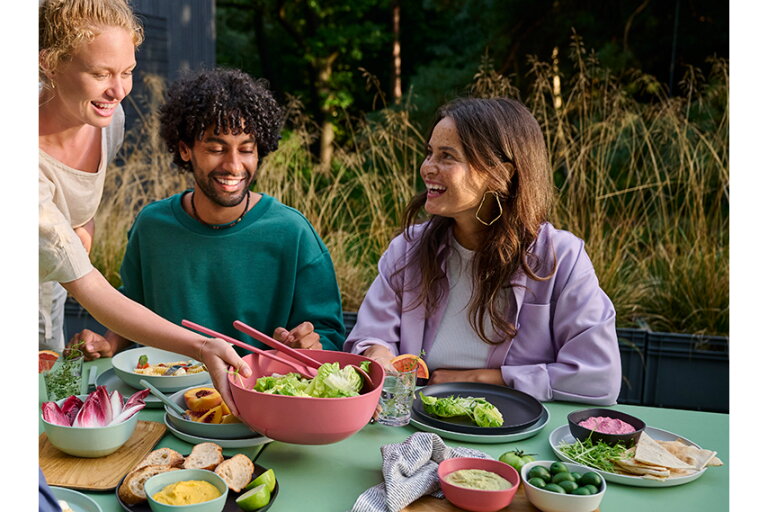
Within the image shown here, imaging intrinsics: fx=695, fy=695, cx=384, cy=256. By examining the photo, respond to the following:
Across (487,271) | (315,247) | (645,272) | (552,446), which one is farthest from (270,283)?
(645,272)

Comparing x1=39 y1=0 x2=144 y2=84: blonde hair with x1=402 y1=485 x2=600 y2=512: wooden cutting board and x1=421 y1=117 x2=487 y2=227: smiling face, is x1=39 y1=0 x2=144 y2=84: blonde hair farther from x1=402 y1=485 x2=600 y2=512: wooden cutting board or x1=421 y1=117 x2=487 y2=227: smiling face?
x1=402 y1=485 x2=600 y2=512: wooden cutting board

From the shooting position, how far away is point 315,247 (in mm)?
2582

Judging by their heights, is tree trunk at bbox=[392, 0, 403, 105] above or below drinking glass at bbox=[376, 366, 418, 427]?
above

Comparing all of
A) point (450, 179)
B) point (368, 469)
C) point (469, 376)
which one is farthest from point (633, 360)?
point (368, 469)

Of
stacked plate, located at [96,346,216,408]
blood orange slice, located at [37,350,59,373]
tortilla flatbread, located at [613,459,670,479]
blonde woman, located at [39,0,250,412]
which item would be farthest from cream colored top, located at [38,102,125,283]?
tortilla flatbread, located at [613,459,670,479]

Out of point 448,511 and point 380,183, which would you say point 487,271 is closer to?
point 448,511

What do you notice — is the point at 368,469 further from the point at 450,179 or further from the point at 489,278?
the point at 450,179

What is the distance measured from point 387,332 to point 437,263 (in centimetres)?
29

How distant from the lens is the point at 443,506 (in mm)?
1401

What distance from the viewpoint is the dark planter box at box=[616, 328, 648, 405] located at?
3.88 metres

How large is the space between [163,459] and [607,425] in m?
1.03

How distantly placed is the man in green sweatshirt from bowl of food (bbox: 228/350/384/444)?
851mm
